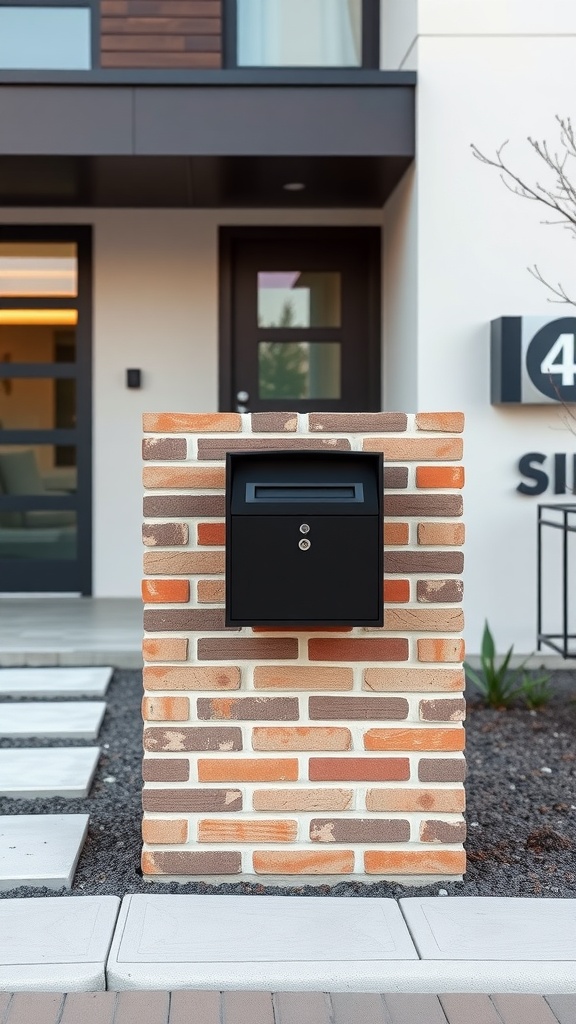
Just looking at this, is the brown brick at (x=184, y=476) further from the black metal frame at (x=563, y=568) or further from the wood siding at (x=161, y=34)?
the wood siding at (x=161, y=34)

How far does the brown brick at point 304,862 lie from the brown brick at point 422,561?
0.77m

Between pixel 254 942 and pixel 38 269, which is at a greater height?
pixel 38 269

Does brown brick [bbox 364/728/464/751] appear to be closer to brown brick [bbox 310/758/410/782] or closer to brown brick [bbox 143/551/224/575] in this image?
brown brick [bbox 310/758/410/782]

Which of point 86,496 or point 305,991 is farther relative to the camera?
point 86,496

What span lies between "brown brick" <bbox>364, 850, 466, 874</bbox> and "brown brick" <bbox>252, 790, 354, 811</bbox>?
0.52ft

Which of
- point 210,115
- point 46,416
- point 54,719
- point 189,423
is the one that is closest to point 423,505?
point 189,423

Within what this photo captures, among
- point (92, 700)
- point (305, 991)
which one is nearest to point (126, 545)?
point (92, 700)

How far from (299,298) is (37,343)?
1885 millimetres

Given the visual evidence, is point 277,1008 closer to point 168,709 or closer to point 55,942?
point 55,942

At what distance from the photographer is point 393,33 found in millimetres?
6453

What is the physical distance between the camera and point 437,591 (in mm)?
2818

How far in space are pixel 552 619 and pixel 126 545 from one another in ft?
10.2

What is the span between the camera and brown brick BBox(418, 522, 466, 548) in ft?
9.25

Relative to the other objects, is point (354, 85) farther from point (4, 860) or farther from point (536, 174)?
point (4, 860)
